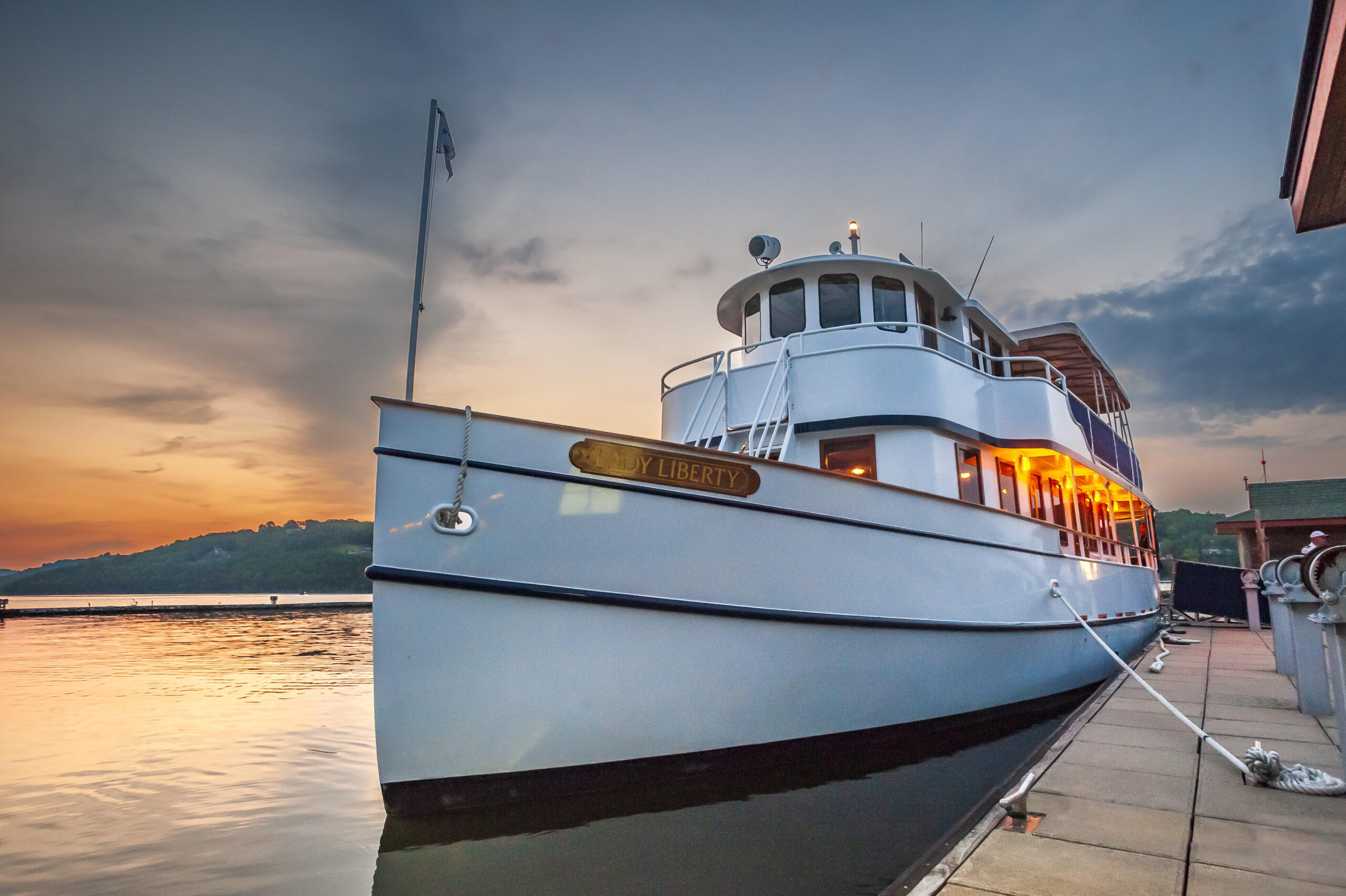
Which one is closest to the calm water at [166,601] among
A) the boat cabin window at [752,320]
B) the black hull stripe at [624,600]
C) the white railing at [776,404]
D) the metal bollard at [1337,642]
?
the boat cabin window at [752,320]

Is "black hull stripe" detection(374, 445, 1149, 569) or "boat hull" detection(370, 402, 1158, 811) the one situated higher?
"black hull stripe" detection(374, 445, 1149, 569)

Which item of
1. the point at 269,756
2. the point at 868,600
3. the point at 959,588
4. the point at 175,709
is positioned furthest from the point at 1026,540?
the point at 175,709

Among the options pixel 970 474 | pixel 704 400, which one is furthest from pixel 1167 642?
pixel 704 400

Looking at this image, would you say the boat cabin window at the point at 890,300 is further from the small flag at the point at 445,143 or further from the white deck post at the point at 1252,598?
the white deck post at the point at 1252,598

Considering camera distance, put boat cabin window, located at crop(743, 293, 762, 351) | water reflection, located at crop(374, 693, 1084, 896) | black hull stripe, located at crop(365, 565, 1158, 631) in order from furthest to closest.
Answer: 1. boat cabin window, located at crop(743, 293, 762, 351)
2. black hull stripe, located at crop(365, 565, 1158, 631)
3. water reflection, located at crop(374, 693, 1084, 896)

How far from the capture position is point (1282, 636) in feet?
25.3

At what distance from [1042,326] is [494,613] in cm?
944

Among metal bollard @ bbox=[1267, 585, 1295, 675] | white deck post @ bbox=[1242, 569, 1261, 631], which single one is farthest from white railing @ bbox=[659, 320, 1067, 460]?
white deck post @ bbox=[1242, 569, 1261, 631]

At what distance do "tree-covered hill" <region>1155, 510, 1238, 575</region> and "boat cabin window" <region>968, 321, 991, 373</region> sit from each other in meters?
68.6

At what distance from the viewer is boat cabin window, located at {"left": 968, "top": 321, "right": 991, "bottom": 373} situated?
380 inches

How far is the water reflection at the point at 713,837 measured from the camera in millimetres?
3490

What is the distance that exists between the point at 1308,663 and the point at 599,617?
5.71 metres

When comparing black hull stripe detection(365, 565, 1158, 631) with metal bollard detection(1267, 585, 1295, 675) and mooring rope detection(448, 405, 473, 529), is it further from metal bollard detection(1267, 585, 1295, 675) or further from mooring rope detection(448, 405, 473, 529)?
metal bollard detection(1267, 585, 1295, 675)

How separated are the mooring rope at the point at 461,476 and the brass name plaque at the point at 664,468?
0.65m
